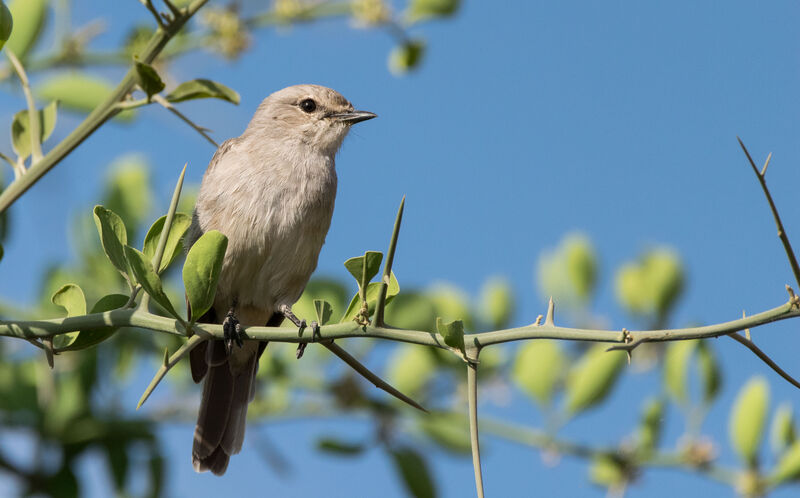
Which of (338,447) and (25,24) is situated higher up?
(25,24)

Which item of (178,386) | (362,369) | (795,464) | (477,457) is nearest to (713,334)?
(477,457)

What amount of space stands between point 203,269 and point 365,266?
1.00 feet

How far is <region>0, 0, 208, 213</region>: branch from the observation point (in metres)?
1.58

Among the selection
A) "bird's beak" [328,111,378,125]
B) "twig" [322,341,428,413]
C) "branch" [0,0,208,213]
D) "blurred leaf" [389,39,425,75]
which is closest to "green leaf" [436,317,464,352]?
"twig" [322,341,428,413]

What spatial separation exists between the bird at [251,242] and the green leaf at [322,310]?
1418 mm

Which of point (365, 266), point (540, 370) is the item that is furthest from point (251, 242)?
point (365, 266)

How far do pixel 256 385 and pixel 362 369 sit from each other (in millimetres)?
2165

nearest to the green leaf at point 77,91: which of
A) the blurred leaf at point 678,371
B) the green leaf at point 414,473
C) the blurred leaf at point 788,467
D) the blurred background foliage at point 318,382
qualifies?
the blurred background foliage at point 318,382

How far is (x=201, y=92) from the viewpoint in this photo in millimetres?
1756

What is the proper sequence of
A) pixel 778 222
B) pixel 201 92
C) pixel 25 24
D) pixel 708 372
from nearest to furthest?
pixel 778 222 < pixel 201 92 < pixel 25 24 < pixel 708 372

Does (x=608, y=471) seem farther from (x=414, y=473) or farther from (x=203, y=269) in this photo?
(x=203, y=269)

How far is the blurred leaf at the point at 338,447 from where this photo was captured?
3.17 metres

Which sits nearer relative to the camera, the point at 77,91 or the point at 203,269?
the point at 203,269

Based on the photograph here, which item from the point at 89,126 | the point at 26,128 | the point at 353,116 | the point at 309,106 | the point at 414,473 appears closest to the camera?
the point at 89,126
